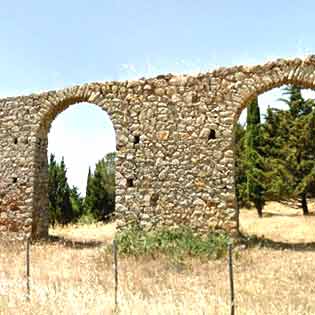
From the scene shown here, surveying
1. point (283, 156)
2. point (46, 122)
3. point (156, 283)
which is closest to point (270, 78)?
point (156, 283)

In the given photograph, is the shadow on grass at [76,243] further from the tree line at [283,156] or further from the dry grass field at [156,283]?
the tree line at [283,156]

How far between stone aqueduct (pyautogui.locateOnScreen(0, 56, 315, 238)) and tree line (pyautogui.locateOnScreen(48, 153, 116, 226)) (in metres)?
8.34

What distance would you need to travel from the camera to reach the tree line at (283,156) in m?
19.4

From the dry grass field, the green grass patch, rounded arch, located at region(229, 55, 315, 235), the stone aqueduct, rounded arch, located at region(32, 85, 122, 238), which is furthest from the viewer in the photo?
rounded arch, located at region(32, 85, 122, 238)

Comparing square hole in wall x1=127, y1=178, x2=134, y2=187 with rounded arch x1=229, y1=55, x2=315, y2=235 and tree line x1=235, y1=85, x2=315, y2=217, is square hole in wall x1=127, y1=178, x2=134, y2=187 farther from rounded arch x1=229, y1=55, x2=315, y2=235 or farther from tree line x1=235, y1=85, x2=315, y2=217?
tree line x1=235, y1=85, x2=315, y2=217

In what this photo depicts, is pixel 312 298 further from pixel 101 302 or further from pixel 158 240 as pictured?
pixel 158 240

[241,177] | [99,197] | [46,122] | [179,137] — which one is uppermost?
[46,122]

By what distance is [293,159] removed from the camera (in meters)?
19.7

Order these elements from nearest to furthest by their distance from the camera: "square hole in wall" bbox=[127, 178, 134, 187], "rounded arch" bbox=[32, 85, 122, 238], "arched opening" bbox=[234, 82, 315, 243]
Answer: "square hole in wall" bbox=[127, 178, 134, 187] < "rounded arch" bbox=[32, 85, 122, 238] < "arched opening" bbox=[234, 82, 315, 243]

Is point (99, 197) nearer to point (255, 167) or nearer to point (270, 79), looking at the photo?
point (255, 167)

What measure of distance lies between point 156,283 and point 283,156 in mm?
14910

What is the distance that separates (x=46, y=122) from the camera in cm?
1195

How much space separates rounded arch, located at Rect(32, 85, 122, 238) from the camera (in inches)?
429

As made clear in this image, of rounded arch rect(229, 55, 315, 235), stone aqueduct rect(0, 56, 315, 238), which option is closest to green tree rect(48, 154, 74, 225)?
stone aqueduct rect(0, 56, 315, 238)
